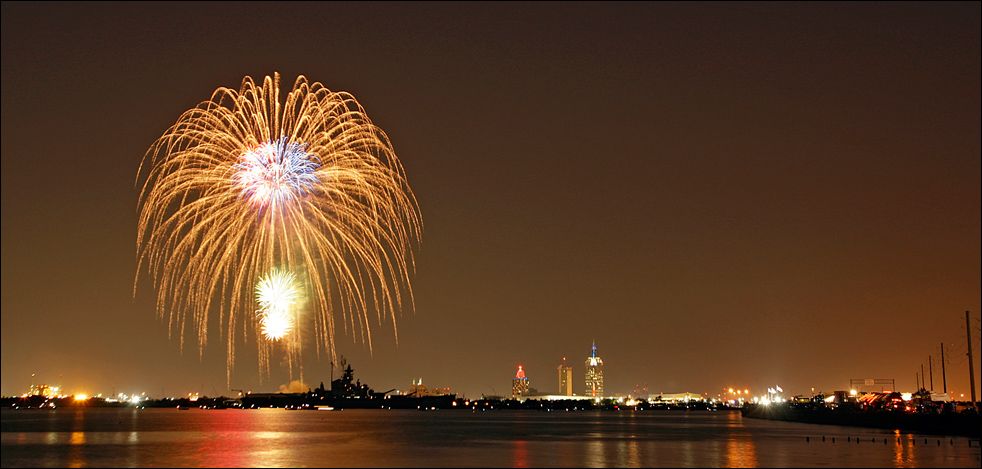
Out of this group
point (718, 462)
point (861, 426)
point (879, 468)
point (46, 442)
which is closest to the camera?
point (879, 468)

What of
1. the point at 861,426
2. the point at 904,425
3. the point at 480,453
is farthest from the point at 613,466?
the point at 861,426

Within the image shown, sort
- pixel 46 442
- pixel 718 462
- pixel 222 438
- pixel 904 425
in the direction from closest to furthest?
pixel 718 462, pixel 46 442, pixel 222 438, pixel 904 425

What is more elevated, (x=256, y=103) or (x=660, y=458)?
(x=256, y=103)

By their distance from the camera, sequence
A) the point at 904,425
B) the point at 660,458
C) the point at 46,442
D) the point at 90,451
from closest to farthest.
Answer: the point at 660,458
the point at 90,451
the point at 46,442
the point at 904,425

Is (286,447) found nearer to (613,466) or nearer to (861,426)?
(613,466)

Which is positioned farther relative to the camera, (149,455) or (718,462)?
(149,455)

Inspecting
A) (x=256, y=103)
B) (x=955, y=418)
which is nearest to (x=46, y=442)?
(x=256, y=103)

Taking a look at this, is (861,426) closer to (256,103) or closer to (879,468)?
(879,468)

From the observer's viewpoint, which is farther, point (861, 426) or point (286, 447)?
point (861, 426)

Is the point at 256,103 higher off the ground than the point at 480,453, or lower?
higher
